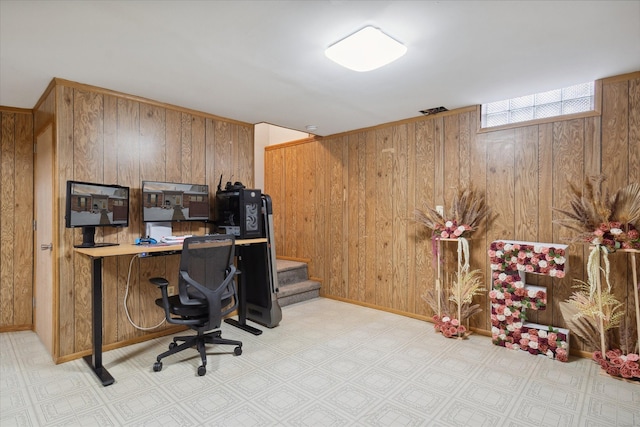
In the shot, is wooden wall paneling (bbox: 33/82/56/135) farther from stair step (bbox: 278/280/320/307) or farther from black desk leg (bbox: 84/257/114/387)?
stair step (bbox: 278/280/320/307)

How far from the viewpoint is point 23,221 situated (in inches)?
142

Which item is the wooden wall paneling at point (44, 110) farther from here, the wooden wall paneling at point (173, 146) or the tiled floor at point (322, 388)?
the tiled floor at point (322, 388)

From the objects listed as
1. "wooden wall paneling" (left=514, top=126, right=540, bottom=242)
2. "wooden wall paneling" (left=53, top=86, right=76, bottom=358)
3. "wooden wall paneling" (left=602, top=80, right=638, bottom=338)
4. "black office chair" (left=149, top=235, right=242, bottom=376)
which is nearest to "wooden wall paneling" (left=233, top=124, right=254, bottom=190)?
"black office chair" (left=149, top=235, right=242, bottom=376)

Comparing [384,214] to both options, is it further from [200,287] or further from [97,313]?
[97,313]

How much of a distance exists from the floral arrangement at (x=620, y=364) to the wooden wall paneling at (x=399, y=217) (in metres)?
1.80

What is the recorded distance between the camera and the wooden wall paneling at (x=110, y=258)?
301cm

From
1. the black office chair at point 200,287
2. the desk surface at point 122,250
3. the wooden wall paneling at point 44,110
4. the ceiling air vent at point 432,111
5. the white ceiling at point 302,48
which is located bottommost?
the black office chair at point 200,287

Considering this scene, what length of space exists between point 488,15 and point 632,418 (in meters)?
2.49

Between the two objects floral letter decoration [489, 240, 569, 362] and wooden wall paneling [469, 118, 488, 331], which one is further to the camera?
wooden wall paneling [469, 118, 488, 331]

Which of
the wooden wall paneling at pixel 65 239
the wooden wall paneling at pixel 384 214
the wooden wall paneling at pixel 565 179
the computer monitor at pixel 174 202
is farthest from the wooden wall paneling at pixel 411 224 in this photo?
the wooden wall paneling at pixel 65 239

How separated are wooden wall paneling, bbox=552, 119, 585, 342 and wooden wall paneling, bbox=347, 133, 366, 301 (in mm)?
2048

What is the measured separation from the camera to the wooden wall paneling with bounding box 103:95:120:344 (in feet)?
9.89

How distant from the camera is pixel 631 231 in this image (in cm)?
246

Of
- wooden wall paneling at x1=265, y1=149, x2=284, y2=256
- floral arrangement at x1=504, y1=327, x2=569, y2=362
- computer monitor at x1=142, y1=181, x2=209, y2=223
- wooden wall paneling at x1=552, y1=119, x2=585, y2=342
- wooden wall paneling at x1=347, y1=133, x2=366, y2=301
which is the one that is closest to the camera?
floral arrangement at x1=504, y1=327, x2=569, y2=362
